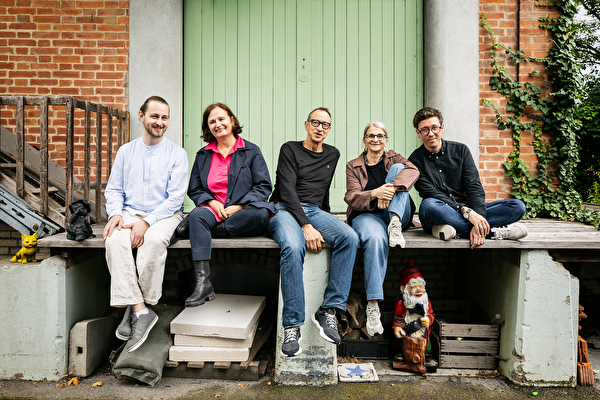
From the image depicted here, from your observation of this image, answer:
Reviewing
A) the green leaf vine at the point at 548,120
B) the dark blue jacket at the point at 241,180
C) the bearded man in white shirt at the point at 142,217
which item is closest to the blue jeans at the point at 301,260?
the dark blue jacket at the point at 241,180

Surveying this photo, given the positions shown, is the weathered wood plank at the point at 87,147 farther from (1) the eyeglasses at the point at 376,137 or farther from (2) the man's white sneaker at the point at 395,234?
(2) the man's white sneaker at the point at 395,234

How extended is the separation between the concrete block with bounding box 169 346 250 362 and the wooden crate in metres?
1.66

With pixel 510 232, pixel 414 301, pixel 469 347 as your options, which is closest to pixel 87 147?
pixel 414 301

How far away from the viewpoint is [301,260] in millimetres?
2932

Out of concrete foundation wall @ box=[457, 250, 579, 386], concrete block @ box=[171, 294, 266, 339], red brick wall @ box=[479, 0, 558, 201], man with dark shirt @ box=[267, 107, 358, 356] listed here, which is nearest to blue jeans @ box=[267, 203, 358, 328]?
man with dark shirt @ box=[267, 107, 358, 356]

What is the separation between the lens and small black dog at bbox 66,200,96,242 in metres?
3.00

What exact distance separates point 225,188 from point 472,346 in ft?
8.11

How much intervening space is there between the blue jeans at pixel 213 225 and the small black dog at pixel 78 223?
821mm

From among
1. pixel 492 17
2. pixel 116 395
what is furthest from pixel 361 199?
pixel 492 17

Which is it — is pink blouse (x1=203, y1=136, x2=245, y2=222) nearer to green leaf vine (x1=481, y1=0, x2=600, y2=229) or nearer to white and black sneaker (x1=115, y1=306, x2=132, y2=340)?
white and black sneaker (x1=115, y1=306, x2=132, y2=340)

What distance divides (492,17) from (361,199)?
286 centimetres

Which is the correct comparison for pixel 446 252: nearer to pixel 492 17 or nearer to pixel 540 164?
pixel 540 164

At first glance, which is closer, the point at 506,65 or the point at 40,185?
the point at 40,185

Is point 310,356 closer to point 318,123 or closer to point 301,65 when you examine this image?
point 318,123
